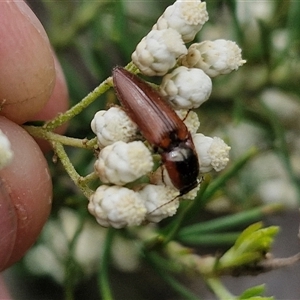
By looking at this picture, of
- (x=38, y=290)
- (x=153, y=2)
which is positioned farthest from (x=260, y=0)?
(x=38, y=290)

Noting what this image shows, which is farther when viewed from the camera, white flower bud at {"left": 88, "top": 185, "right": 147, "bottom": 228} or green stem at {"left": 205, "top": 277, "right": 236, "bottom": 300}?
green stem at {"left": 205, "top": 277, "right": 236, "bottom": 300}

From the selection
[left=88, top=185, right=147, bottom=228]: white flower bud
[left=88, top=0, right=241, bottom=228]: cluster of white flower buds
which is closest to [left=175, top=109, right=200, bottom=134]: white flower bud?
[left=88, top=0, right=241, bottom=228]: cluster of white flower buds

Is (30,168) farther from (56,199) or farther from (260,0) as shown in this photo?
(260,0)

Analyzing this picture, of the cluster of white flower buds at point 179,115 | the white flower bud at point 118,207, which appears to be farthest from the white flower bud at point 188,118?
the white flower bud at point 118,207

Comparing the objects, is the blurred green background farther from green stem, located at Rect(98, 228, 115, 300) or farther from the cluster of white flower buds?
the cluster of white flower buds

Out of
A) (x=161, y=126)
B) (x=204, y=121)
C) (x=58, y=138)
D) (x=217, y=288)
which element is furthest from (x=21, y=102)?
(x=204, y=121)

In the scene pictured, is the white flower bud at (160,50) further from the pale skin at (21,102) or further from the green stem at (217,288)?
the green stem at (217,288)
